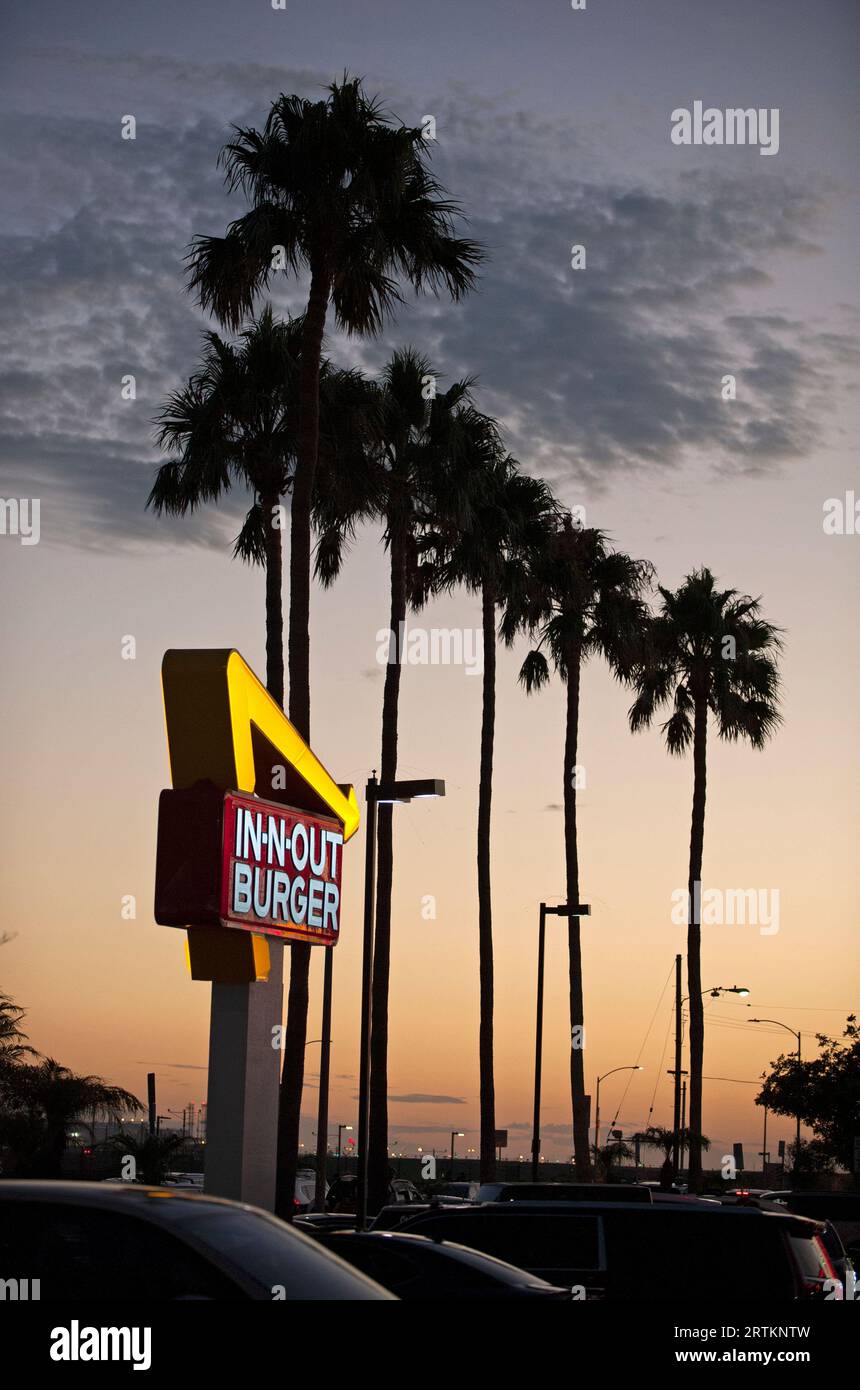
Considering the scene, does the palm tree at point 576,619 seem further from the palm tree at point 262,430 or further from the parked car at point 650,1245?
the parked car at point 650,1245

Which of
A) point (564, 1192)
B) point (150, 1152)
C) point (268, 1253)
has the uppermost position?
point (268, 1253)

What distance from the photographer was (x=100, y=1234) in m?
6.95

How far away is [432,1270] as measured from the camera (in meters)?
11.2

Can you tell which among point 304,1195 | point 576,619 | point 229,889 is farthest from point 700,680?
point 229,889

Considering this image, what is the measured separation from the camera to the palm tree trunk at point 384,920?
3412 cm

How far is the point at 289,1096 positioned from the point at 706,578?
26959 mm

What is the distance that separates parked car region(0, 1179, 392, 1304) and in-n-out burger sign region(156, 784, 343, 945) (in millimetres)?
7845

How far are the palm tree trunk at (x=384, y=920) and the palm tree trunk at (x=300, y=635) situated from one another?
8.92 meters

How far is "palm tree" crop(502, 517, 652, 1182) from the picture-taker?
43.4m

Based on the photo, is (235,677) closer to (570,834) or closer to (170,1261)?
(170,1261)

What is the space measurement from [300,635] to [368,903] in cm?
490

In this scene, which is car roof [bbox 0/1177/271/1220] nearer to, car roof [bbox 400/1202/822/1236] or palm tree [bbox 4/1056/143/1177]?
car roof [bbox 400/1202/822/1236]

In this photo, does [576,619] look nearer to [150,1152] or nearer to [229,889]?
[150,1152]
